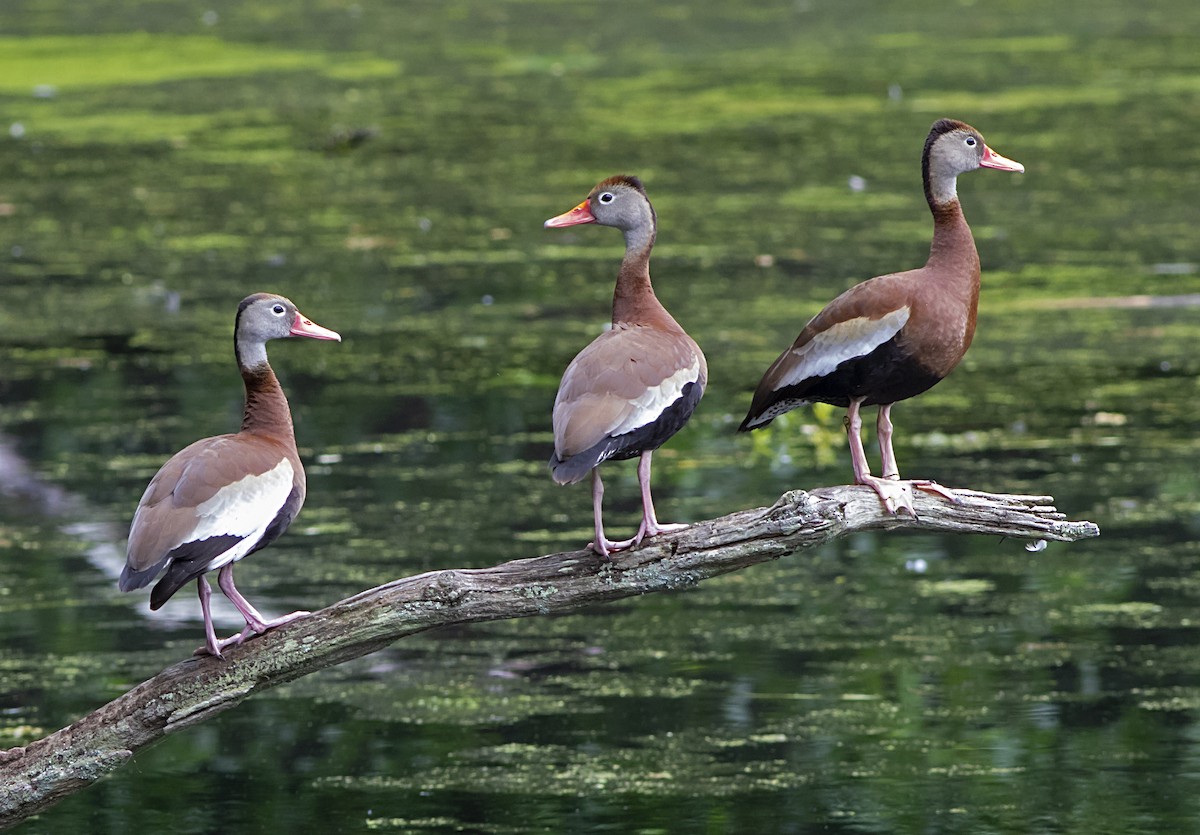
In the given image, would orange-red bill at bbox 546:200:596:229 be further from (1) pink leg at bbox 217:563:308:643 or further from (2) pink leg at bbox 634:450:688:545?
(1) pink leg at bbox 217:563:308:643

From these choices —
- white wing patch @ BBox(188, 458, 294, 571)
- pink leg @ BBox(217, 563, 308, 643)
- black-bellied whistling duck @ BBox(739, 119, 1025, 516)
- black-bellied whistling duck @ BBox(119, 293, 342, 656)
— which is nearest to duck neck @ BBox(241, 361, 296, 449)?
black-bellied whistling duck @ BBox(119, 293, 342, 656)

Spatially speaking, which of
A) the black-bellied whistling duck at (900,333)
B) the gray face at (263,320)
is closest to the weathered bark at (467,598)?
the black-bellied whistling duck at (900,333)

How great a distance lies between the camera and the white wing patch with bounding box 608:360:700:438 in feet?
19.0

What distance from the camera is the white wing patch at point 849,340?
243 inches

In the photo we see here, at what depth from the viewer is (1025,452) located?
1101cm

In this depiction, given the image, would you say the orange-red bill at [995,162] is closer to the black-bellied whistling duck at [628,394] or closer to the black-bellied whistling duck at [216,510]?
the black-bellied whistling duck at [628,394]

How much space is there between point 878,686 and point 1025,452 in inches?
118

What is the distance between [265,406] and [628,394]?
4.06ft

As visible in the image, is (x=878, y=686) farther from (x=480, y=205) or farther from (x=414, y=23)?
(x=414, y=23)

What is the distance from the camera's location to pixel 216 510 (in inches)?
231

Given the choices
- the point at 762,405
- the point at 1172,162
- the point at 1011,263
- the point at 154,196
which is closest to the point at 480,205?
the point at 154,196

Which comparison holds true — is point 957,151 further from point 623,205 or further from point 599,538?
point 599,538

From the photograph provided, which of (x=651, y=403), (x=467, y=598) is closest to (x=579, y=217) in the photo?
(x=651, y=403)

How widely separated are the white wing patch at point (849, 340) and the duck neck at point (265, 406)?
1.59 m
